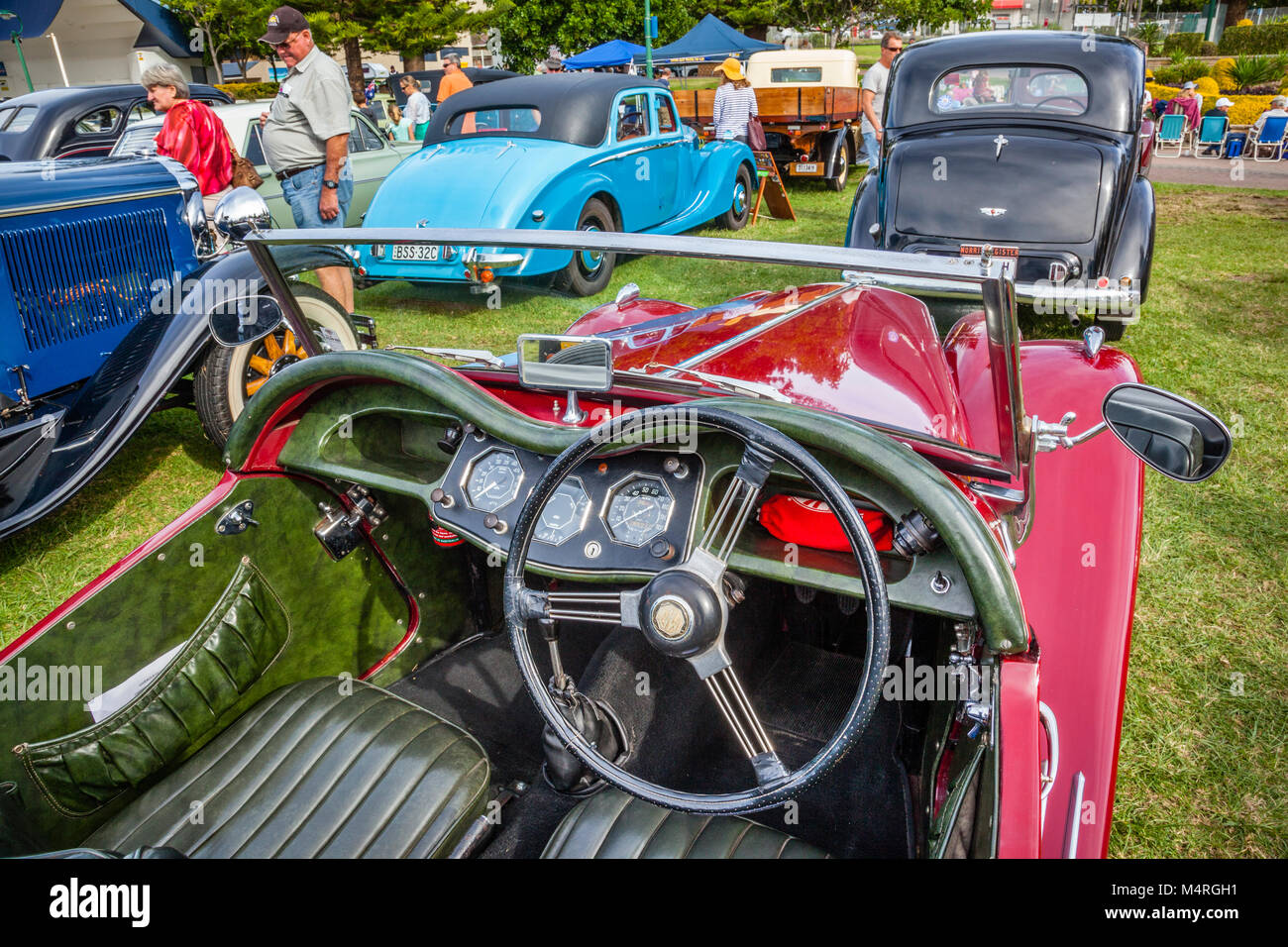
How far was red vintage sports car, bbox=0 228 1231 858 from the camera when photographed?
1568 millimetres

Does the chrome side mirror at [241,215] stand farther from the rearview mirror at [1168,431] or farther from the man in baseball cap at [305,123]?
the man in baseball cap at [305,123]

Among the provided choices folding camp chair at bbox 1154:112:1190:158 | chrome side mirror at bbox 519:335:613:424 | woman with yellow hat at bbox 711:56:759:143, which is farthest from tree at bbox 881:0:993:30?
chrome side mirror at bbox 519:335:613:424

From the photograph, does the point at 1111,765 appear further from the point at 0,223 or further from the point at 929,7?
the point at 929,7

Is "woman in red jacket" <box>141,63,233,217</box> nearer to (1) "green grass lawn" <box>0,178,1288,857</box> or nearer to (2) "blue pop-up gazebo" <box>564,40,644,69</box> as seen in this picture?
(1) "green grass lawn" <box>0,178,1288,857</box>

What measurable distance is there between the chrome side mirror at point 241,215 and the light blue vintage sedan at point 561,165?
3.98 metres

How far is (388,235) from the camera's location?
2092 mm

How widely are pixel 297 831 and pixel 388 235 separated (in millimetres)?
1396

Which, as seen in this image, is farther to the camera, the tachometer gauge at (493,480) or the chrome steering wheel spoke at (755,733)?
the tachometer gauge at (493,480)

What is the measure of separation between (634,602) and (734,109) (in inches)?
390

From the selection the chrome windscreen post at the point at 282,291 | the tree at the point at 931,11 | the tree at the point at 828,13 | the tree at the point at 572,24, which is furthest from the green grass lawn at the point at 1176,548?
the tree at the point at 931,11

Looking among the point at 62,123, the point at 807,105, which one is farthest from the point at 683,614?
the point at 807,105

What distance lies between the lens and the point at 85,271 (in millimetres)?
4559

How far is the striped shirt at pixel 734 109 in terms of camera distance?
406 inches
